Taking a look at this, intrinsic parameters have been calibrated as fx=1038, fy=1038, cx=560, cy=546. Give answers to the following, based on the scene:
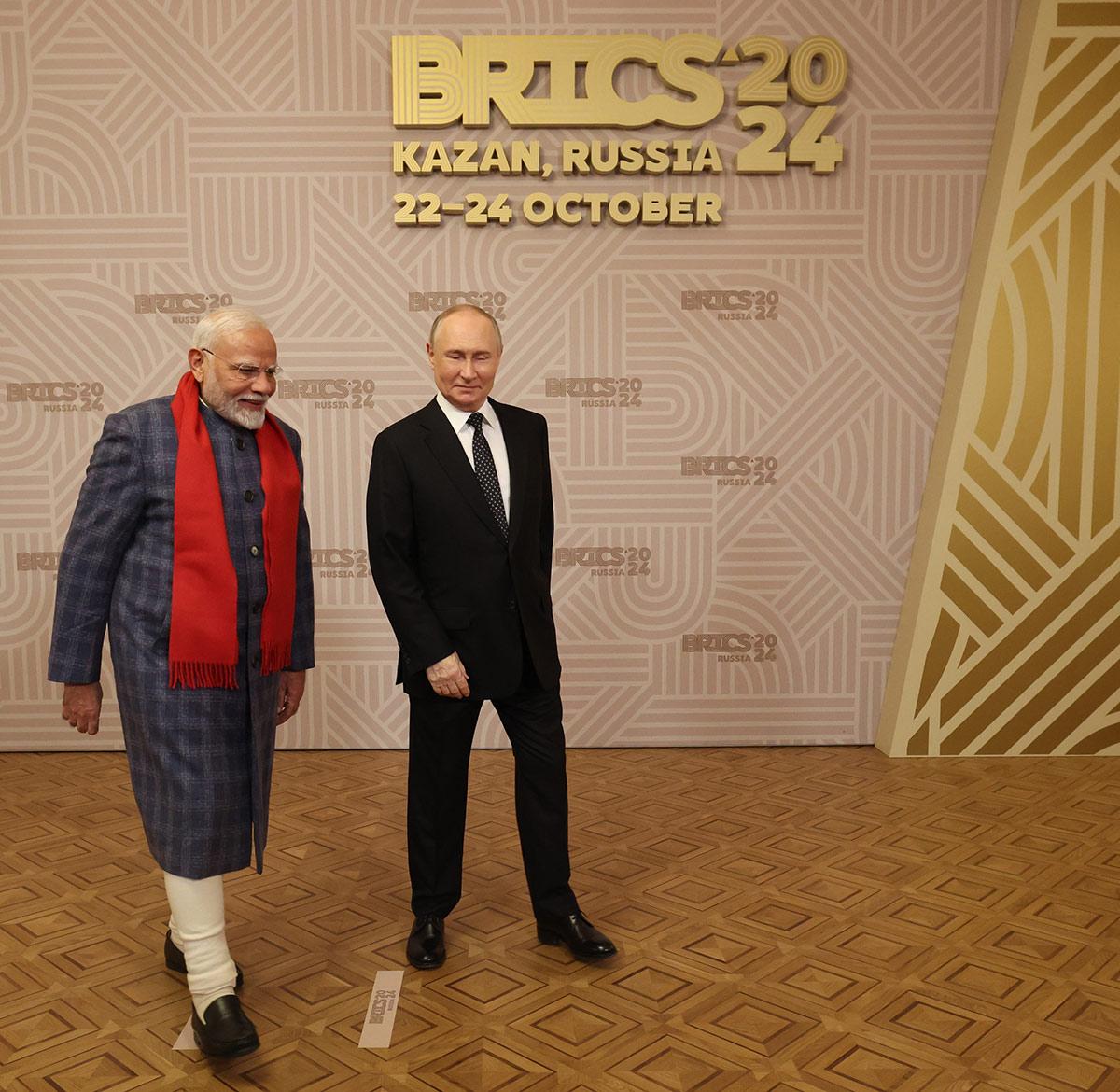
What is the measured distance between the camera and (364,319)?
182 inches

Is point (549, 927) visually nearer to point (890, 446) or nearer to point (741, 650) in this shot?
point (741, 650)

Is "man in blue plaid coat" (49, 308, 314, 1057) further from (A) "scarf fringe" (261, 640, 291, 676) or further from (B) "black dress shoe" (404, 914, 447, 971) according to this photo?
(B) "black dress shoe" (404, 914, 447, 971)

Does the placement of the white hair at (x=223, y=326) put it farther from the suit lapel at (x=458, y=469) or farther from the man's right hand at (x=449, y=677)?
the man's right hand at (x=449, y=677)

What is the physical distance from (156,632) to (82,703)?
240 millimetres

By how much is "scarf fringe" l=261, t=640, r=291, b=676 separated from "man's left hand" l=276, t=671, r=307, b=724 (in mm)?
182

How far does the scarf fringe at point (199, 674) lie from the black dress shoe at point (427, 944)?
36.1 inches

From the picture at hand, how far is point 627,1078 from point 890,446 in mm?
3276

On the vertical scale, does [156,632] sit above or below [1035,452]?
below

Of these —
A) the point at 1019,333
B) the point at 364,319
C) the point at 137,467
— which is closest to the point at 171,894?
the point at 137,467

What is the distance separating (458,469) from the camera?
2691 millimetres

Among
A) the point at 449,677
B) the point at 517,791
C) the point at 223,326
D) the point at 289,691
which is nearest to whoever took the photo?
the point at 223,326

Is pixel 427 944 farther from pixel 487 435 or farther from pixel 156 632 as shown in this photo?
pixel 487 435

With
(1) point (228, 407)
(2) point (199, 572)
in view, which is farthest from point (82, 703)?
(1) point (228, 407)

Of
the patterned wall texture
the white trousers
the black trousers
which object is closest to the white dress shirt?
the black trousers
